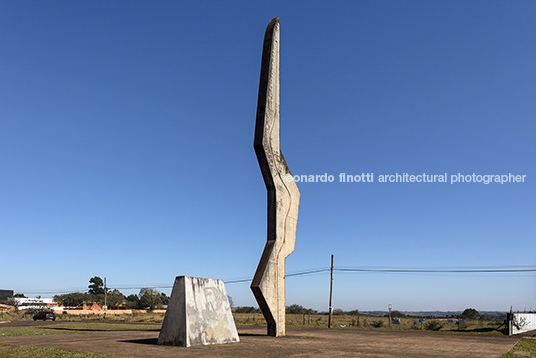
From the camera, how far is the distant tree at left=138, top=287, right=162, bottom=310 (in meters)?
91.1

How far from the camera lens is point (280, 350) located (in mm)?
10852

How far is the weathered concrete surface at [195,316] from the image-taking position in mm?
11523

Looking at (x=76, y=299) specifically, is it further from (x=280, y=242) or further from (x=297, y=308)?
(x=280, y=242)

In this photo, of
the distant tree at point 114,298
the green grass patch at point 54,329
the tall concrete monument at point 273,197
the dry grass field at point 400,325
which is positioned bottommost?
the distant tree at point 114,298

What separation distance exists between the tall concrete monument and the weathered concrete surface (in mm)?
2406

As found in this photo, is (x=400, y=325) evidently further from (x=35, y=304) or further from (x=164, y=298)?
(x=164, y=298)

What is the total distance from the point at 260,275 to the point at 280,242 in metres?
1.70

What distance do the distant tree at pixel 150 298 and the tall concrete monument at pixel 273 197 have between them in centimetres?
7991

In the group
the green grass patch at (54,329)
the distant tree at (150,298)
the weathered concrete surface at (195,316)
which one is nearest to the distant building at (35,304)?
the distant tree at (150,298)

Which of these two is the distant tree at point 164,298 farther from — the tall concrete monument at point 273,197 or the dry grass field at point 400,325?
the tall concrete monument at point 273,197

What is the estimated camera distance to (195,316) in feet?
38.8

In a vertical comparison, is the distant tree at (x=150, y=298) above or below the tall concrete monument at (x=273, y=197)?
→ below

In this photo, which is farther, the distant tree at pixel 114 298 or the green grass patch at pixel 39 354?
the distant tree at pixel 114 298

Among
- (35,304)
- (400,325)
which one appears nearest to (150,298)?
(35,304)
